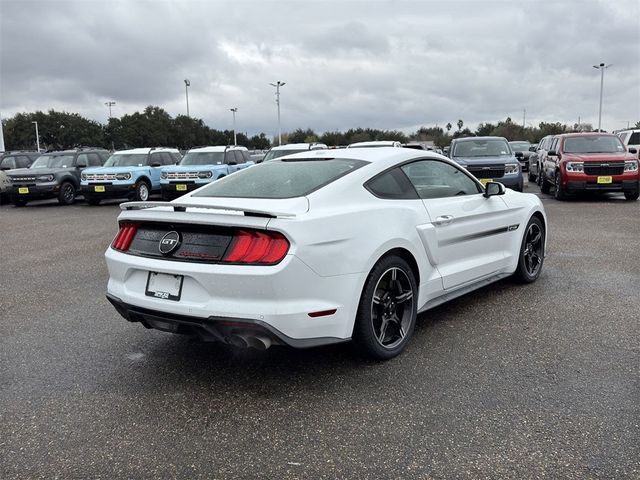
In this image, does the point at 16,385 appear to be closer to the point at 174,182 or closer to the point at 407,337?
the point at 407,337

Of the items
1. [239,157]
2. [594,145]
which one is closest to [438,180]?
[594,145]

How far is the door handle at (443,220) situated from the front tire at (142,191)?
14180 mm

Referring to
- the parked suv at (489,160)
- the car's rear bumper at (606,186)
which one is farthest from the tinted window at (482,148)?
the car's rear bumper at (606,186)

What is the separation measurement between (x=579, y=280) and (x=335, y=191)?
367cm

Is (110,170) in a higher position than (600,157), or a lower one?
lower

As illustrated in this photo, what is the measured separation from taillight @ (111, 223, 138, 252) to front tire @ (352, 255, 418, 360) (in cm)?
163

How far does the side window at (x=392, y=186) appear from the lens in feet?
13.6

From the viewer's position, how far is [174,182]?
54.3 feet

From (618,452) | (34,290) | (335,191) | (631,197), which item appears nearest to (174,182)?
(34,290)

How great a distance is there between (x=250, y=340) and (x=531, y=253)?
3.83 meters

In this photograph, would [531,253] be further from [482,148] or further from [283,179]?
[482,148]

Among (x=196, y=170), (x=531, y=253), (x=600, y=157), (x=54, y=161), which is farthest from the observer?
(x=54, y=161)

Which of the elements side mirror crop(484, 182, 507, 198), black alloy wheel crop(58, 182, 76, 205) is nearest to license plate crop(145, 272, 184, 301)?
side mirror crop(484, 182, 507, 198)

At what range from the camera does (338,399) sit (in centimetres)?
347
